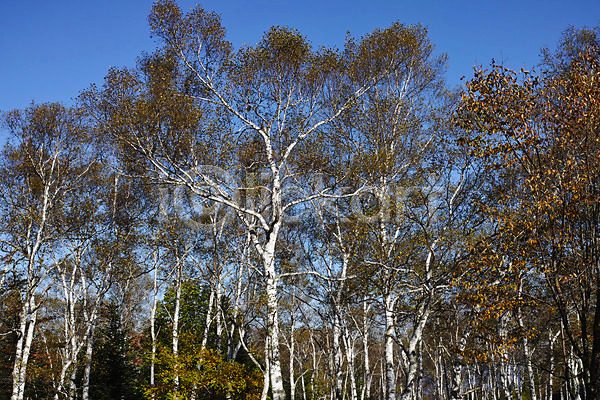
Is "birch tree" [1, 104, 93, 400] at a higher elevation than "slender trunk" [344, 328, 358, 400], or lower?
higher

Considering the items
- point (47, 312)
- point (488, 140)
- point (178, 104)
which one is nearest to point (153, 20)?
point (178, 104)

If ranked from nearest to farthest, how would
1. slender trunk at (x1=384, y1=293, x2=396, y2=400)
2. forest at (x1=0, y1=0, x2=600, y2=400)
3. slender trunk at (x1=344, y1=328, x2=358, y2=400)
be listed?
forest at (x1=0, y1=0, x2=600, y2=400) < slender trunk at (x1=384, y1=293, x2=396, y2=400) < slender trunk at (x1=344, y1=328, x2=358, y2=400)

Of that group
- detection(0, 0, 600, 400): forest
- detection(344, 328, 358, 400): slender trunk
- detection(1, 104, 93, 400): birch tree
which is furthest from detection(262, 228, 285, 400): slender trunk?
detection(1, 104, 93, 400): birch tree

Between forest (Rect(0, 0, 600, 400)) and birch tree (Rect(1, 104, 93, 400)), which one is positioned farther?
birch tree (Rect(1, 104, 93, 400))

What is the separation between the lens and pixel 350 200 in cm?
1722

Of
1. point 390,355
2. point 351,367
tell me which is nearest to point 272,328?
point 390,355

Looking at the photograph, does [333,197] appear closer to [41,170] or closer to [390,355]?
[390,355]

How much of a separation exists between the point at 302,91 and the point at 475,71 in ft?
21.9

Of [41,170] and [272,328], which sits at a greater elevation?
[41,170]

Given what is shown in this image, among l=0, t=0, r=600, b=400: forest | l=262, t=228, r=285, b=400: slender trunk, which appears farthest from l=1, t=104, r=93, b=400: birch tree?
l=262, t=228, r=285, b=400: slender trunk

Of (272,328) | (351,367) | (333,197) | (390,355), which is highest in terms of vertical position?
(333,197)

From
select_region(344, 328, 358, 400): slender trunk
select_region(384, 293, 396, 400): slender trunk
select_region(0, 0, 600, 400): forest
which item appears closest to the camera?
select_region(0, 0, 600, 400): forest

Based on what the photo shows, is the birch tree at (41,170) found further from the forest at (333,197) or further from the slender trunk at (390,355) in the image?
the slender trunk at (390,355)

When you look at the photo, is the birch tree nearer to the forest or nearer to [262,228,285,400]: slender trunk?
the forest
